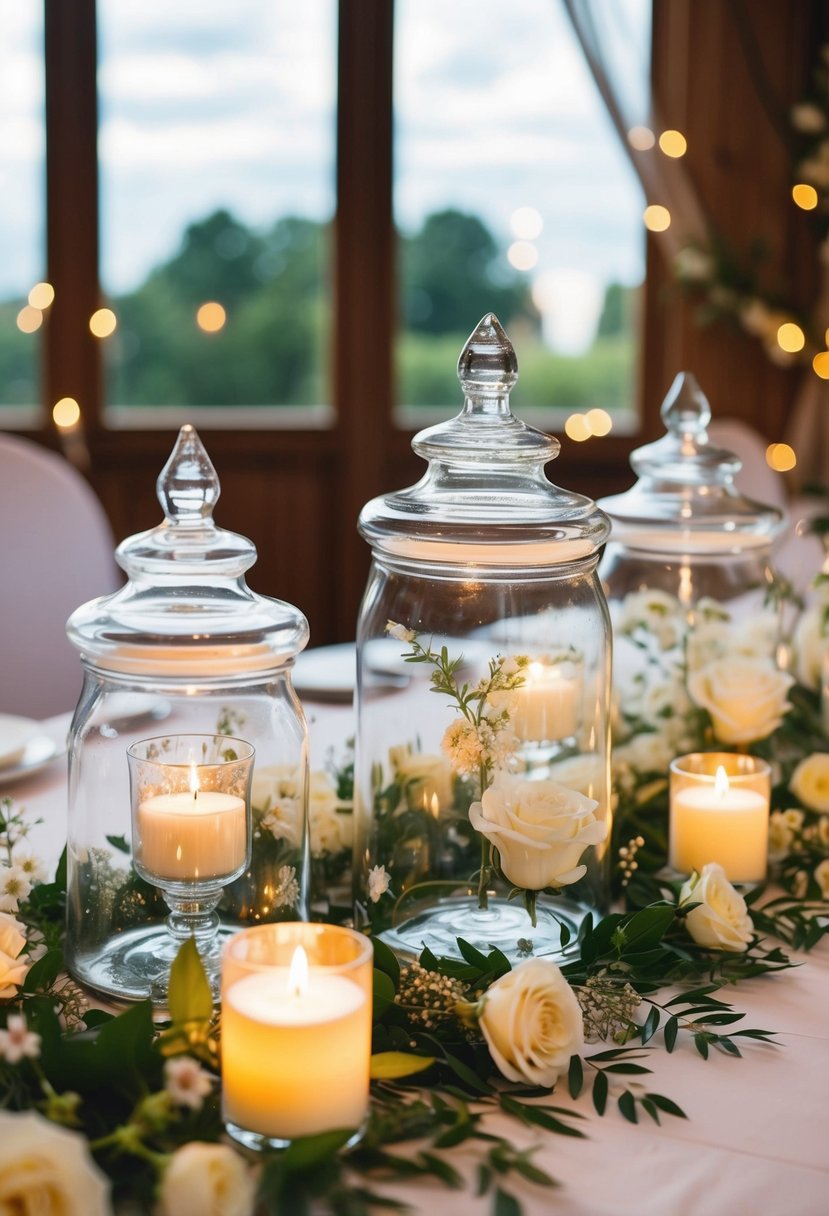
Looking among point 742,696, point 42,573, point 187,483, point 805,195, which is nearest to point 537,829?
point 187,483

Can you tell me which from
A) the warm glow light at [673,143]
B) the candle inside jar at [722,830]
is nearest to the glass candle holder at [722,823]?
the candle inside jar at [722,830]

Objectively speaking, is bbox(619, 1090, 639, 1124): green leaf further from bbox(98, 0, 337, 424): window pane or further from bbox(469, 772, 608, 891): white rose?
bbox(98, 0, 337, 424): window pane

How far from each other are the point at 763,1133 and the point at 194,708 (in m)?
0.48

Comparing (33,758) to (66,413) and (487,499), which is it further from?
(66,413)

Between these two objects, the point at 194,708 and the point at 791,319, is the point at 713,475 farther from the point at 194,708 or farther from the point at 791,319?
the point at 791,319

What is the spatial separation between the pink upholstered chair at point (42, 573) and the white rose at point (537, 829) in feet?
4.85

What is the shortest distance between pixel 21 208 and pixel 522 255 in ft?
5.14

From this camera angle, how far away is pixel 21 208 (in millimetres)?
3975

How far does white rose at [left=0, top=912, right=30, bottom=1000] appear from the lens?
791mm

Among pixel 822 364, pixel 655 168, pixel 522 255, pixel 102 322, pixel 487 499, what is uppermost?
pixel 655 168

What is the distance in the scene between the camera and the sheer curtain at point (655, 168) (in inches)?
156

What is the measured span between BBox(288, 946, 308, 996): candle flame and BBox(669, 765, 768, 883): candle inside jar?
0.51 m

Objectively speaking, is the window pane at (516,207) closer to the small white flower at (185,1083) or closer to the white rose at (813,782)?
the white rose at (813,782)

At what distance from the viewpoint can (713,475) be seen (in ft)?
4.35
